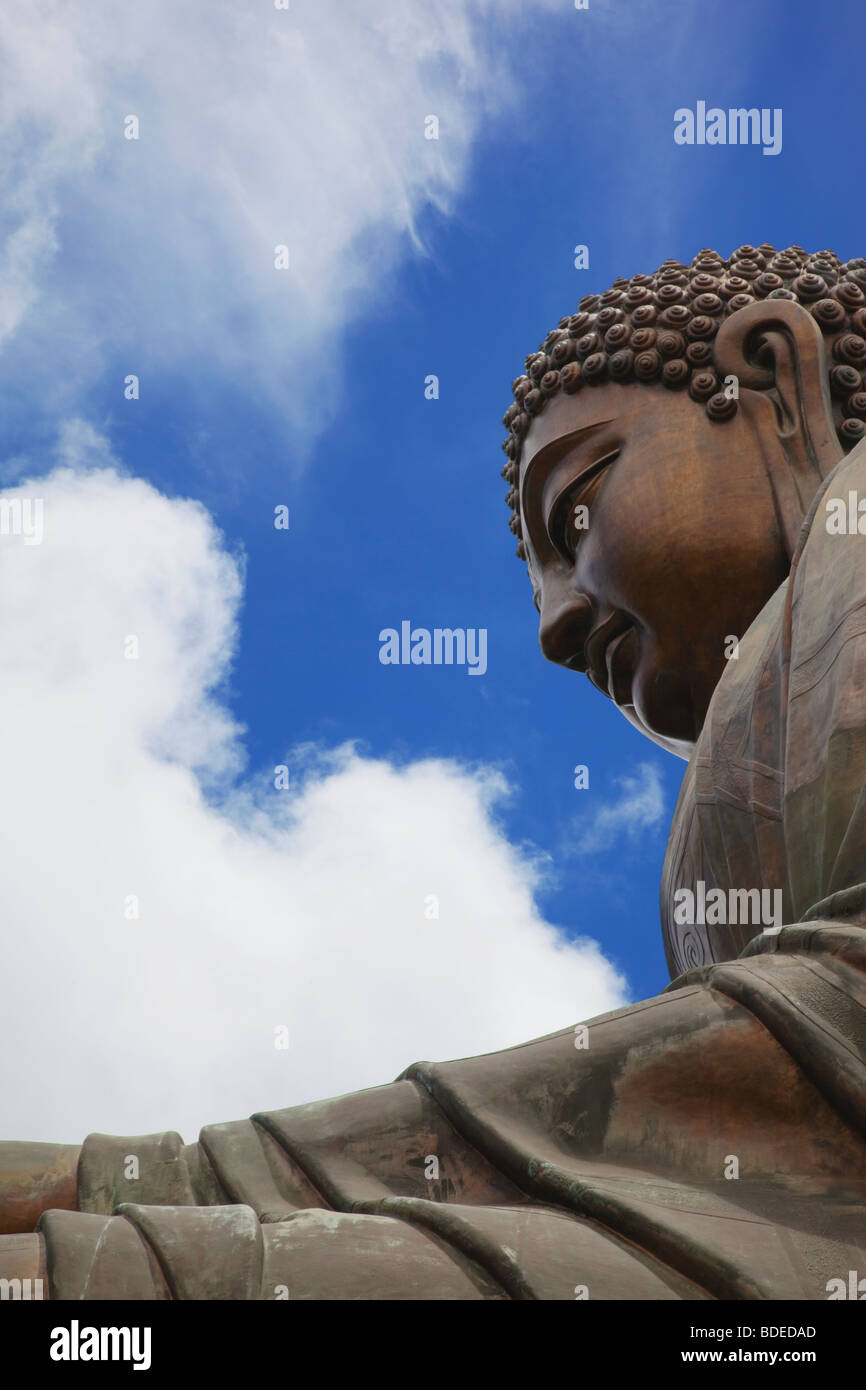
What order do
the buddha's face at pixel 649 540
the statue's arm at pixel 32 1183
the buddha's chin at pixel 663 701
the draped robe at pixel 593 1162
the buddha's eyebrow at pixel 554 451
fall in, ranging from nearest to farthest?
the draped robe at pixel 593 1162 → the statue's arm at pixel 32 1183 → the buddha's face at pixel 649 540 → the buddha's chin at pixel 663 701 → the buddha's eyebrow at pixel 554 451

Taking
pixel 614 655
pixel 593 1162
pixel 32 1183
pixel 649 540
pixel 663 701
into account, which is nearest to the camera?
pixel 593 1162

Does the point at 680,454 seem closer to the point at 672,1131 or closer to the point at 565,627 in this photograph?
the point at 565,627

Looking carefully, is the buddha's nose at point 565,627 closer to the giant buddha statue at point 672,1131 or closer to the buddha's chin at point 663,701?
the buddha's chin at point 663,701

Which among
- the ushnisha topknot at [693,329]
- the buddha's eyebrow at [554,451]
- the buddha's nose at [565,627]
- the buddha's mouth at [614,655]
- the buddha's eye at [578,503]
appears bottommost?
the buddha's mouth at [614,655]

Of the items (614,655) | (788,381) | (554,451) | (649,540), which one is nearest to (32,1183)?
(649,540)

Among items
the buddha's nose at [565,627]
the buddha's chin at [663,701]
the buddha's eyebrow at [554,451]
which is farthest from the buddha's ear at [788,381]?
the buddha's nose at [565,627]

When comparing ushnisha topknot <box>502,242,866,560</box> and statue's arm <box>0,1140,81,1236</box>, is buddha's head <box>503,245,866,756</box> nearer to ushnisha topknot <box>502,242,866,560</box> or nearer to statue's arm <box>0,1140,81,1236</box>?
ushnisha topknot <box>502,242,866,560</box>

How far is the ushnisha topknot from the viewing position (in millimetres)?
6223

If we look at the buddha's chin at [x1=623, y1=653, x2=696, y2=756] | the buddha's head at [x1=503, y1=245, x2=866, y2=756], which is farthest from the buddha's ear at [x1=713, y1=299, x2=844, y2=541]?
the buddha's chin at [x1=623, y1=653, x2=696, y2=756]

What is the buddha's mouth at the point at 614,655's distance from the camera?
630cm

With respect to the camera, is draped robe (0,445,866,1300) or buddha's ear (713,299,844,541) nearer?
draped robe (0,445,866,1300)

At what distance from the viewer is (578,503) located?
20.8 feet

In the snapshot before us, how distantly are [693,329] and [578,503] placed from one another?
0.85m
